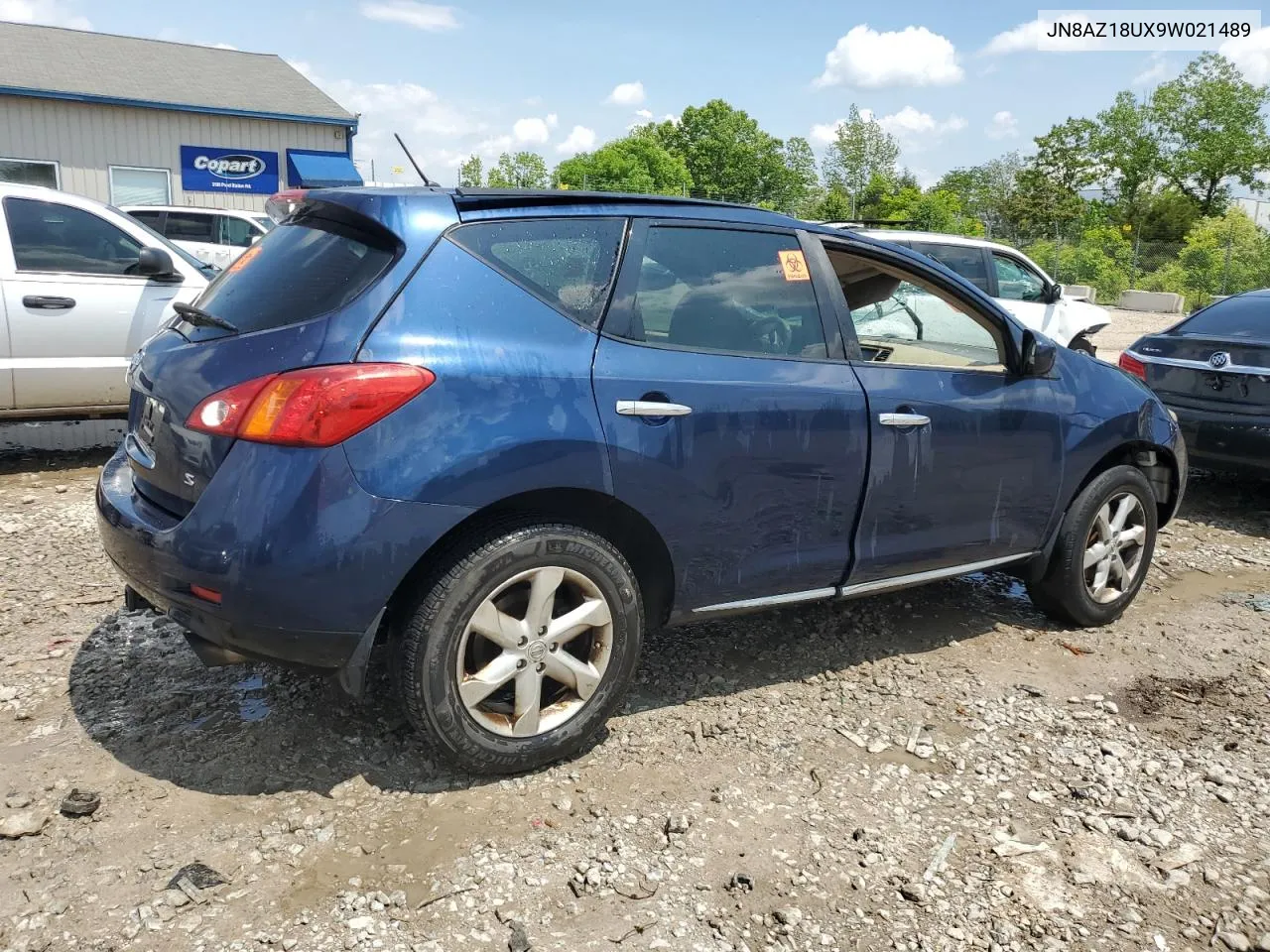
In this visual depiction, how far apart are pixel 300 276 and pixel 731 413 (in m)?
1.39

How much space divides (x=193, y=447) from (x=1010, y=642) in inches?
135

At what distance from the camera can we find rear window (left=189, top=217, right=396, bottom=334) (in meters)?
2.88

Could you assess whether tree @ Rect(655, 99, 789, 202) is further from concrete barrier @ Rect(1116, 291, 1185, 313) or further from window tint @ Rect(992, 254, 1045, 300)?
window tint @ Rect(992, 254, 1045, 300)

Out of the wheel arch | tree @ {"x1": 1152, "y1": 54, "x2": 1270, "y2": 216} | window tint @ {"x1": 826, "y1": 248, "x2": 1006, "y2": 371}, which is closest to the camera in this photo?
the wheel arch

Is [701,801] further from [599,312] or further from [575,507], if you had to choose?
[599,312]

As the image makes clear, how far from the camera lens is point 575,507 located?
3.10 m

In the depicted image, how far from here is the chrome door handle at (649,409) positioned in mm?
3062

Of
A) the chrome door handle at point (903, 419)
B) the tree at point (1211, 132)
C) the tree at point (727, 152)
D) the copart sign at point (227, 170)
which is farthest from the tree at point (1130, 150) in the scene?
the chrome door handle at point (903, 419)

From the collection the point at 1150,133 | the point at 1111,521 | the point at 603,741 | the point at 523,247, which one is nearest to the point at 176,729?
the point at 603,741

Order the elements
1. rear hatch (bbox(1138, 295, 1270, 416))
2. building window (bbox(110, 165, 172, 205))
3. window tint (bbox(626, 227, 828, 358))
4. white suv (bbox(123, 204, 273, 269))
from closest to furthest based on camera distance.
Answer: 1. window tint (bbox(626, 227, 828, 358))
2. rear hatch (bbox(1138, 295, 1270, 416))
3. white suv (bbox(123, 204, 273, 269))
4. building window (bbox(110, 165, 172, 205))

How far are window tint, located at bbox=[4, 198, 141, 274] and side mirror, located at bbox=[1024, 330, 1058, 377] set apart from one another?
5.62 metres

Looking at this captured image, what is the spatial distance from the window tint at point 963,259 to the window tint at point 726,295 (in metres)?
6.69

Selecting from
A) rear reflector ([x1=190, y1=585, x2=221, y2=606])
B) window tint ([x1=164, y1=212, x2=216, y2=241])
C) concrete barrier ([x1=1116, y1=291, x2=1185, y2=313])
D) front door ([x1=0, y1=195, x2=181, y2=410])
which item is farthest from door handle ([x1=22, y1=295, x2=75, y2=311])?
concrete barrier ([x1=1116, y1=291, x2=1185, y2=313])

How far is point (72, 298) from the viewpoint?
257 inches
